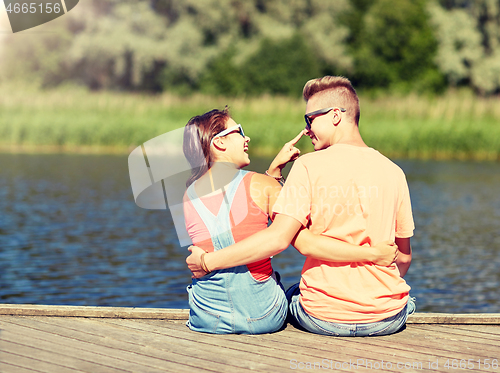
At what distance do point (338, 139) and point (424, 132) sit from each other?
18709 mm

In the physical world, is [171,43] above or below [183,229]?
above

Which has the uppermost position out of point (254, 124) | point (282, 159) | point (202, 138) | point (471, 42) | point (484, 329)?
point (471, 42)

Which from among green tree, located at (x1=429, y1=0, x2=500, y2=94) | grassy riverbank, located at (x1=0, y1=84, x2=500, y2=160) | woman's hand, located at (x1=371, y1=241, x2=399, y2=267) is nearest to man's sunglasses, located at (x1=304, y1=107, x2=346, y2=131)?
woman's hand, located at (x1=371, y1=241, x2=399, y2=267)

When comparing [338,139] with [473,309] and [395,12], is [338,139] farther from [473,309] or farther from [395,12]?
[395,12]

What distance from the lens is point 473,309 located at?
666 cm

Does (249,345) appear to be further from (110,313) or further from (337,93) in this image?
(337,93)

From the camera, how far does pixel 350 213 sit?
274 cm

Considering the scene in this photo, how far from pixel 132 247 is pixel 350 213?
6.90m

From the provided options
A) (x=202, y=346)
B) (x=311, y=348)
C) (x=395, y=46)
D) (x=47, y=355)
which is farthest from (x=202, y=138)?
(x=395, y=46)

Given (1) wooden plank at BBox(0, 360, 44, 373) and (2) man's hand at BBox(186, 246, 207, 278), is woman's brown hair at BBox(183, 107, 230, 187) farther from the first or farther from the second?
(1) wooden plank at BBox(0, 360, 44, 373)

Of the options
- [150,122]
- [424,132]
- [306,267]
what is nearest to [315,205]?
[306,267]

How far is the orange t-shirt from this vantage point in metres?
2.71

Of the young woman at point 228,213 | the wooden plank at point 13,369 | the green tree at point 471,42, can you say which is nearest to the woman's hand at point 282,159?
the young woman at point 228,213

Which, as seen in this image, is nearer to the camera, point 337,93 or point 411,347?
point 337,93
